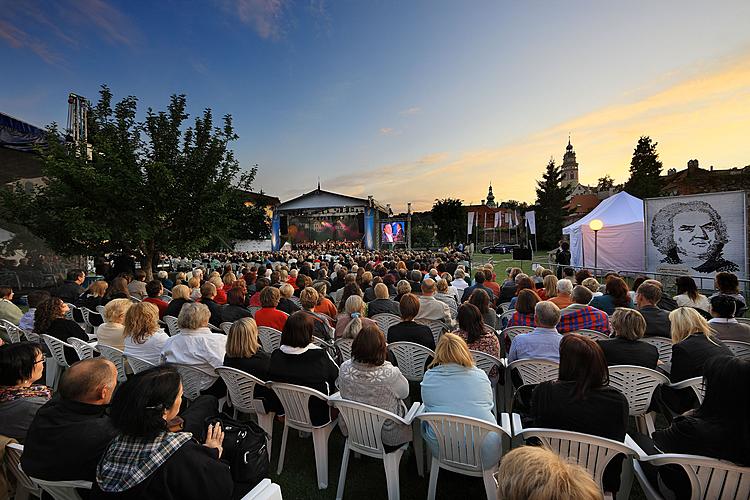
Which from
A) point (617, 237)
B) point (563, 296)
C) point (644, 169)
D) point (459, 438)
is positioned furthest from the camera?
point (644, 169)

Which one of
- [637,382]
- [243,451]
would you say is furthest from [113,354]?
[637,382]

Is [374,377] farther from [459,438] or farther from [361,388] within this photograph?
[459,438]

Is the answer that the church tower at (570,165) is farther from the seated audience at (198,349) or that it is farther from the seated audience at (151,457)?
the seated audience at (151,457)

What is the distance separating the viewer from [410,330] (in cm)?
349

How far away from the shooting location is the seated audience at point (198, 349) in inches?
117

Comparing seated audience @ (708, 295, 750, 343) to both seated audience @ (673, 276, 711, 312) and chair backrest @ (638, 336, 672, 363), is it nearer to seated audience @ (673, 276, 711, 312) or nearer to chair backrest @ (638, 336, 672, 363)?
chair backrest @ (638, 336, 672, 363)

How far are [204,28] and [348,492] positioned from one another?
13.4 meters

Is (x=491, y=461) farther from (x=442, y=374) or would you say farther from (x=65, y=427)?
(x=65, y=427)

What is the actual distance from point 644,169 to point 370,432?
3929cm

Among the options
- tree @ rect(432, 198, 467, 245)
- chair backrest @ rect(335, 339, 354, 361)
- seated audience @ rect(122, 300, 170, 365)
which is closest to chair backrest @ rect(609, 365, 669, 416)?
chair backrest @ rect(335, 339, 354, 361)

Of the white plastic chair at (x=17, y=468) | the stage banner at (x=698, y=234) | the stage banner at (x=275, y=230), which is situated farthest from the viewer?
the stage banner at (x=275, y=230)

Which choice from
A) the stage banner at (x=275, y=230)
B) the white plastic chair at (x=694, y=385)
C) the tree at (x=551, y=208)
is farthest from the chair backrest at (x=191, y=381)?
the tree at (x=551, y=208)

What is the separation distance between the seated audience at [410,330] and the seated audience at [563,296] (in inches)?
89.0

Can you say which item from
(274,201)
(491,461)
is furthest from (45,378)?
(274,201)
